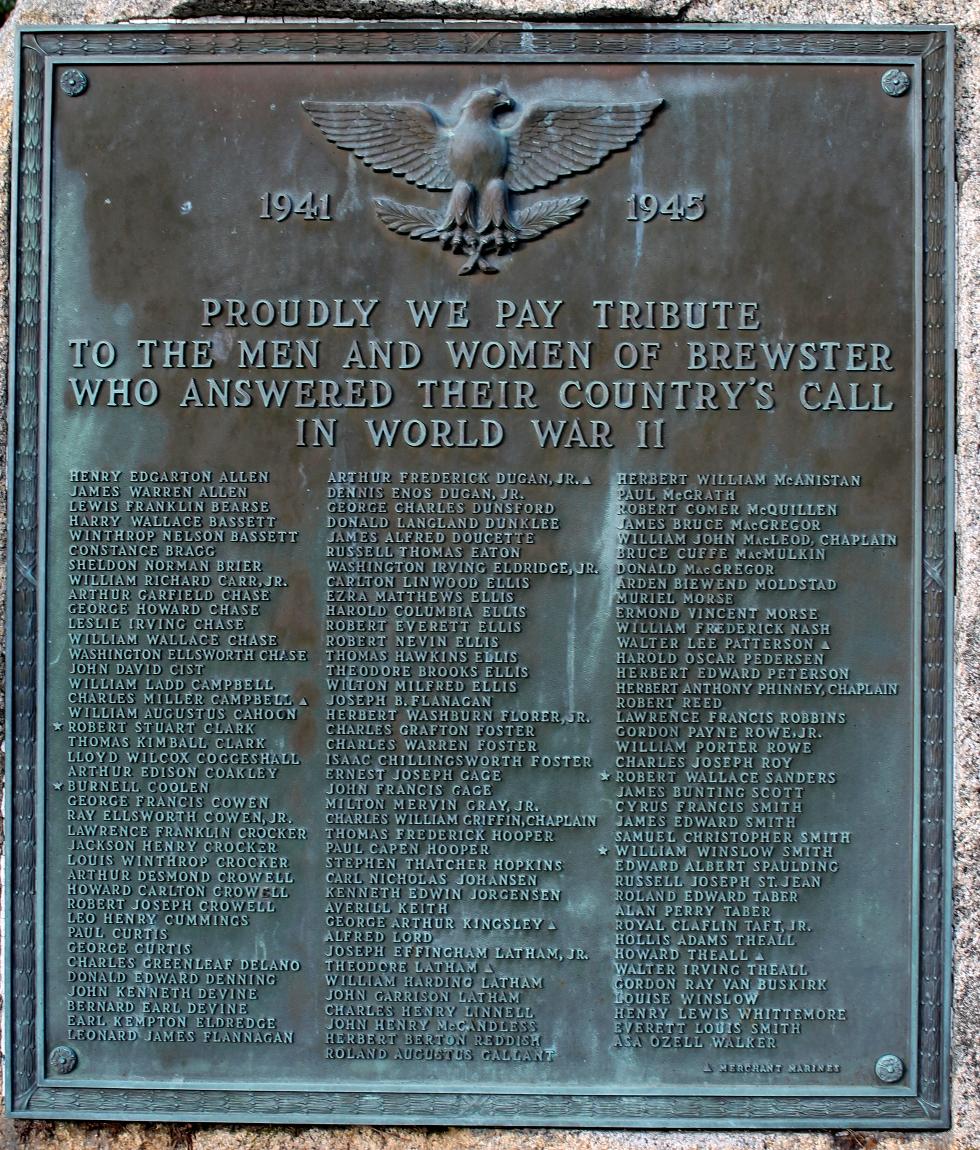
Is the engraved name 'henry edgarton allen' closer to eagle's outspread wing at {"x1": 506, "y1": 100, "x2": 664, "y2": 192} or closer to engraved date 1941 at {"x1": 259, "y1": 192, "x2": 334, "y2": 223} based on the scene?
eagle's outspread wing at {"x1": 506, "y1": 100, "x2": 664, "y2": 192}

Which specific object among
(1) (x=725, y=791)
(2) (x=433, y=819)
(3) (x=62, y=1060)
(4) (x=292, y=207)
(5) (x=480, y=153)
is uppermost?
(5) (x=480, y=153)

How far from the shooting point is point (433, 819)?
3.42m

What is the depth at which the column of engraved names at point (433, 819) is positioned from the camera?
11.2ft

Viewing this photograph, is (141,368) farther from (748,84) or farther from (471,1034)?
(471,1034)

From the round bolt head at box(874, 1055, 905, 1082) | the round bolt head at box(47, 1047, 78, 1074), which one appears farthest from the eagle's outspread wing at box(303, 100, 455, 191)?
the round bolt head at box(874, 1055, 905, 1082)

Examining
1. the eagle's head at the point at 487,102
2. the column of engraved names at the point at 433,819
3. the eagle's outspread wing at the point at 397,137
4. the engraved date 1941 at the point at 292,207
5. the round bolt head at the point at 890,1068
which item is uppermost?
the eagle's head at the point at 487,102

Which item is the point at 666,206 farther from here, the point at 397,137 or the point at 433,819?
the point at 433,819

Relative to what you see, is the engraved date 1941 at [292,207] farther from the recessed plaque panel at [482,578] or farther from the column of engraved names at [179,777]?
the column of engraved names at [179,777]

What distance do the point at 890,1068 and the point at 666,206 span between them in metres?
3.01

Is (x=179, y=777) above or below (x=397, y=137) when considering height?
below

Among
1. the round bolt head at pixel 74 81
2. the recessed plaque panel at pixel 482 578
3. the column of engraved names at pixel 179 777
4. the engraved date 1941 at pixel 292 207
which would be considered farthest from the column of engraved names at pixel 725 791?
the round bolt head at pixel 74 81

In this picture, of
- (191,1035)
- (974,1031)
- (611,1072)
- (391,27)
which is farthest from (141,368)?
(974,1031)

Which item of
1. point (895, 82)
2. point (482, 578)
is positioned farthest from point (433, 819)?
point (895, 82)

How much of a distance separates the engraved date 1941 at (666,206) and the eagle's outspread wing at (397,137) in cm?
63
